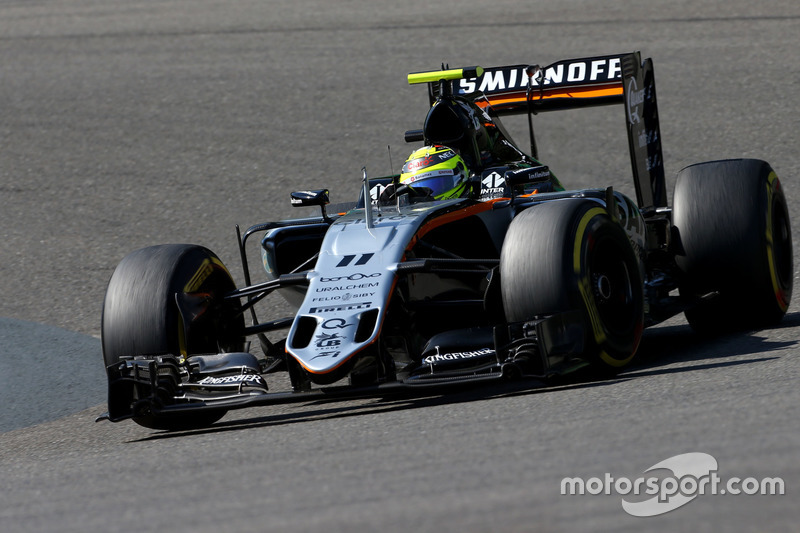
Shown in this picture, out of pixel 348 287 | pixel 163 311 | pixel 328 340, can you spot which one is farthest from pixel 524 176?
pixel 163 311

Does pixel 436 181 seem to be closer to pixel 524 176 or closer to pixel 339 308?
pixel 524 176

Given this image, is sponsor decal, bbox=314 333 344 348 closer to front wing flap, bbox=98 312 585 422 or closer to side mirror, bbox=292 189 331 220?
front wing flap, bbox=98 312 585 422

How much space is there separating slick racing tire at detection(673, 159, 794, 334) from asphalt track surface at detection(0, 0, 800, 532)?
0.73 ft

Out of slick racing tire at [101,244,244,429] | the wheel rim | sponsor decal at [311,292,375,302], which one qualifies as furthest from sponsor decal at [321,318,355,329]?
the wheel rim

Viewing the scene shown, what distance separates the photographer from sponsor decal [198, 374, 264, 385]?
641 centimetres

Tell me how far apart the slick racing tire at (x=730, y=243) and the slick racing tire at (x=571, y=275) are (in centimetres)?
114

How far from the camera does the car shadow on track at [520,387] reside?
6.46 meters

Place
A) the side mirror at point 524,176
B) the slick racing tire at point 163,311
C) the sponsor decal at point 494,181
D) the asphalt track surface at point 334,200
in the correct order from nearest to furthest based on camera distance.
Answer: the asphalt track surface at point 334,200
the slick racing tire at point 163,311
the side mirror at point 524,176
the sponsor decal at point 494,181

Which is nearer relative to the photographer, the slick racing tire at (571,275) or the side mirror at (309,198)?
the slick racing tire at (571,275)

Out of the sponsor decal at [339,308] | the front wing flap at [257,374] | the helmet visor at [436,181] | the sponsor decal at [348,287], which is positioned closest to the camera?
the front wing flap at [257,374]

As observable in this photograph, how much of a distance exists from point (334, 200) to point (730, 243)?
6.56 m

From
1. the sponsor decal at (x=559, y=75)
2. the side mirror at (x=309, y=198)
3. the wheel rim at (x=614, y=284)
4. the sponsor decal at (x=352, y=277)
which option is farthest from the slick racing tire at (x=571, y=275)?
the sponsor decal at (x=559, y=75)

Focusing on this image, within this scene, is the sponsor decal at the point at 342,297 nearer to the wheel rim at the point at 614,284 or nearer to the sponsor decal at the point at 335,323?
the sponsor decal at the point at 335,323

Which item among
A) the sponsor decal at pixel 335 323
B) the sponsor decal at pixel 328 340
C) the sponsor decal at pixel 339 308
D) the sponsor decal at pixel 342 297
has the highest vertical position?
the sponsor decal at pixel 342 297
